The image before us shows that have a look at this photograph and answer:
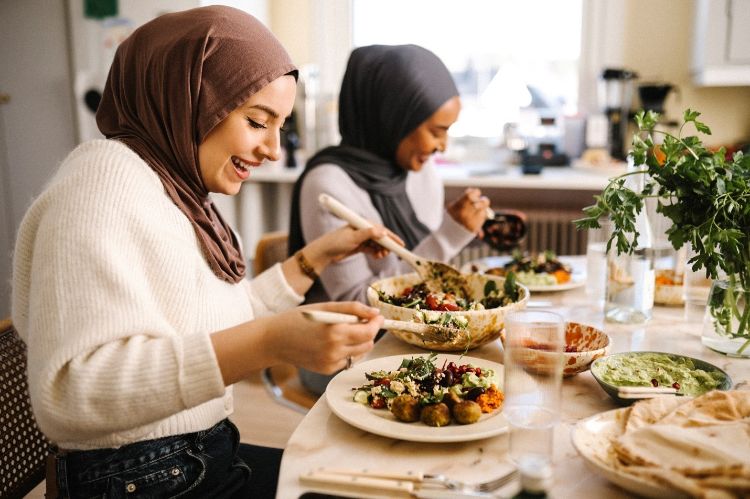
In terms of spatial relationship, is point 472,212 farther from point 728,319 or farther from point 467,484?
point 467,484

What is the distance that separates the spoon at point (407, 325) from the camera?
2.86 feet

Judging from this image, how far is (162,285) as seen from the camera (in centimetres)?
102

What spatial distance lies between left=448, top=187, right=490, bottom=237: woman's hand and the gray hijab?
11.1 inches

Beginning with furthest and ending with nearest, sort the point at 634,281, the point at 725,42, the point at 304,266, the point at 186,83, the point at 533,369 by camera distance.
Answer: the point at 725,42
the point at 304,266
the point at 634,281
the point at 186,83
the point at 533,369

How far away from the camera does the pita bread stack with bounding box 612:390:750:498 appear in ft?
2.25

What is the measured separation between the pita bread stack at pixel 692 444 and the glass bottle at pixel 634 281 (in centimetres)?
55

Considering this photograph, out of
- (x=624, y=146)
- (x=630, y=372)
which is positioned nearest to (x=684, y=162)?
(x=630, y=372)

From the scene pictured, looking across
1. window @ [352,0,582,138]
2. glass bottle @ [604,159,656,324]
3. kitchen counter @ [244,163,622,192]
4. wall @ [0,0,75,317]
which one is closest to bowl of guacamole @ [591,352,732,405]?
glass bottle @ [604,159,656,324]

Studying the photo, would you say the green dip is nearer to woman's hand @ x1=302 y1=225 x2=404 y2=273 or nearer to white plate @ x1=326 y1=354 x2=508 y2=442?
white plate @ x1=326 y1=354 x2=508 y2=442

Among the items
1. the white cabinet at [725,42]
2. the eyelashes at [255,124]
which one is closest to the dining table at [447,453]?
the eyelashes at [255,124]

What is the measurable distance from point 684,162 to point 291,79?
717 millimetres

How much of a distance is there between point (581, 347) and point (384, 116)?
1.15m

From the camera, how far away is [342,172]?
6.83ft

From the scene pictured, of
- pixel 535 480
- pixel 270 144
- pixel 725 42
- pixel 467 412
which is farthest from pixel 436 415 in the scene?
pixel 725 42
